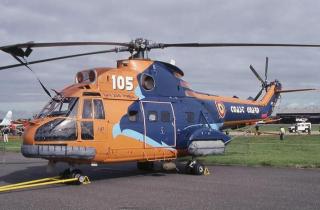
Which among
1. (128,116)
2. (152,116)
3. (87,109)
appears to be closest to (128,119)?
(128,116)

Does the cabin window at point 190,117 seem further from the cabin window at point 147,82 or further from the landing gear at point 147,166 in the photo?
the landing gear at point 147,166

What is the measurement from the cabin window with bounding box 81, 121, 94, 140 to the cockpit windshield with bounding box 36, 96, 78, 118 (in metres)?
0.45

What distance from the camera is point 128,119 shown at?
47.8 ft

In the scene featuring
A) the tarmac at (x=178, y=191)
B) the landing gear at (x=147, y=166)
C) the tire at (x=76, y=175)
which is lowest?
the tarmac at (x=178, y=191)

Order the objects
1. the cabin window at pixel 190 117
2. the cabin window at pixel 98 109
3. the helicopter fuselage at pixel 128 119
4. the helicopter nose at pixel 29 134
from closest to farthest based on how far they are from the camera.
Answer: the helicopter nose at pixel 29 134 < the helicopter fuselage at pixel 128 119 < the cabin window at pixel 98 109 < the cabin window at pixel 190 117

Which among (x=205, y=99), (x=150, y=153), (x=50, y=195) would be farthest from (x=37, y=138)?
(x=205, y=99)

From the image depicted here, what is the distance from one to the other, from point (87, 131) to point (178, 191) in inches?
133

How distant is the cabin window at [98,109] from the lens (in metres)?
13.7

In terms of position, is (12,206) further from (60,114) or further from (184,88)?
(184,88)

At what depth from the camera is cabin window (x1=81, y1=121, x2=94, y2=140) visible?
13227 millimetres

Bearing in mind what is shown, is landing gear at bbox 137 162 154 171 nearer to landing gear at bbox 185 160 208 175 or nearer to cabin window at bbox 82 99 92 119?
landing gear at bbox 185 160 208 175

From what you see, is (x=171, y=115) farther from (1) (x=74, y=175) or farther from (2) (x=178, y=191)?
(2) (x=178, y=191)

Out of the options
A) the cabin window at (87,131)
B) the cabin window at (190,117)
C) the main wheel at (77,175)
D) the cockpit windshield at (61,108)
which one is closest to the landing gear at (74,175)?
the main wheel at (77,175)

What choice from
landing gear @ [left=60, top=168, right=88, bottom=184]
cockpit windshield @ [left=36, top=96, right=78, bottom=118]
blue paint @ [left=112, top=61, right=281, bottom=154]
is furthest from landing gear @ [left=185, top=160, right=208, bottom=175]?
cockpit windshield @ [left=36, top=96, right=78, bottom=118]
